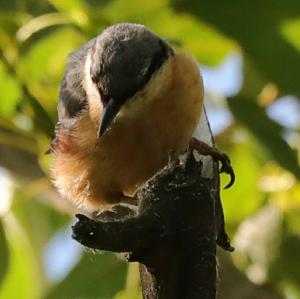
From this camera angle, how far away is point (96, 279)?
1.41 m

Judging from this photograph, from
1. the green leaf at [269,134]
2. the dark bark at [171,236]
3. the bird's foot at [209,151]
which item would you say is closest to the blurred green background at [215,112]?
the green leaf at [269,134]

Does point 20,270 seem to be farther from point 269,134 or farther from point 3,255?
point 269,134

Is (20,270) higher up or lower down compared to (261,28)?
lower down

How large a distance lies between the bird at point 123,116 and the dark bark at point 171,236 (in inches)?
15.8

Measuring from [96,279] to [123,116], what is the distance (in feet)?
1.07

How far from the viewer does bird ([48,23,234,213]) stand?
3.74 ft

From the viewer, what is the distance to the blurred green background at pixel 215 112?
1.27 metres

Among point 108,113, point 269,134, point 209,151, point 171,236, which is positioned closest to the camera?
point 171,236

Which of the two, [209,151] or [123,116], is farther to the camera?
[123,116]

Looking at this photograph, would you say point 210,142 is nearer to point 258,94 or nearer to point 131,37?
point 131,37

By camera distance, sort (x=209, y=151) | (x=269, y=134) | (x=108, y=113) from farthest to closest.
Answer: (x=269, y=134)
(x=108, y=113)
(x=209, y=151)

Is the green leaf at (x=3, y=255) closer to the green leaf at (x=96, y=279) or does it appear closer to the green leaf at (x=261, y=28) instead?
the green leaf at (x=96, y=279)

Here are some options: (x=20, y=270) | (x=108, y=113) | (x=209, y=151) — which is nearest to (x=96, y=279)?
(x=20, y=270)

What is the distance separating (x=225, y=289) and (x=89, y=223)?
24.9 inches
